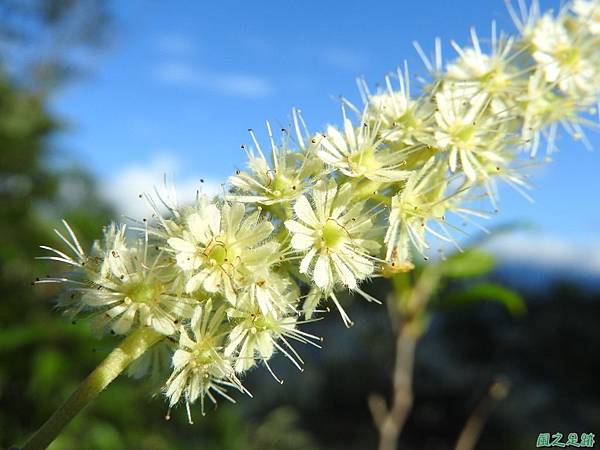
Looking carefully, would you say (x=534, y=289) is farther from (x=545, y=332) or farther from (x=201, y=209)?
(x=201, y=209)

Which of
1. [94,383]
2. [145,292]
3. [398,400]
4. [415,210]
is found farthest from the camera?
[398,400]

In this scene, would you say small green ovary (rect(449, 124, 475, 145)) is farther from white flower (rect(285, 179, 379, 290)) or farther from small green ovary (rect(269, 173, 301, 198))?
small green ovary (rect(269, 173, 301, 198))

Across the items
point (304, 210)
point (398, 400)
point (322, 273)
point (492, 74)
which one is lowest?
point (398, 400)

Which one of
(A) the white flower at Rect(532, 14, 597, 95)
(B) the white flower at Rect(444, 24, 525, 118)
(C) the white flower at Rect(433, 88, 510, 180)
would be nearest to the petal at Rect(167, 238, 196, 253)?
(C) the white flower at Rect(433, 88, 510, 180)

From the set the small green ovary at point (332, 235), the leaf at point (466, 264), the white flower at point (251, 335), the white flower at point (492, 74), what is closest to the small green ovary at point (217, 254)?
the white flower at point (251, 335)

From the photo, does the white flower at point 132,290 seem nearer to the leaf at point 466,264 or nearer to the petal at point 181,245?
the petal at point 181,245

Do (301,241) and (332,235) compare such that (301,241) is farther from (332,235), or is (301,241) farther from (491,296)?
(491,296)

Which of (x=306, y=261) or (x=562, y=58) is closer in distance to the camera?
(x=306, y=261)

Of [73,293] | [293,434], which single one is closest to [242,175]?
[73,293]

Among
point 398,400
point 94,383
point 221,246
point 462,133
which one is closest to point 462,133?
point 462,133
